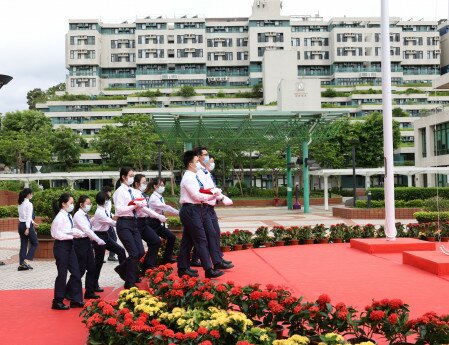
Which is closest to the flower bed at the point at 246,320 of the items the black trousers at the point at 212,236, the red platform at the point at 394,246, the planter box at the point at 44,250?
the black trousers at the point at 212,236

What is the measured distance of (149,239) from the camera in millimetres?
8445

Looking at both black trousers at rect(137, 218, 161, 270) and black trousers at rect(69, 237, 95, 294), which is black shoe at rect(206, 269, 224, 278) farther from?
black trousers at rect(69, 237, 95, 294)

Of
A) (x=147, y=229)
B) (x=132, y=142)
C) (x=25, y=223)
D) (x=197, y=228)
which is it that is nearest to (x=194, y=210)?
(x=197, y=228)

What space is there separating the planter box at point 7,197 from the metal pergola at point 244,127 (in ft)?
47.0

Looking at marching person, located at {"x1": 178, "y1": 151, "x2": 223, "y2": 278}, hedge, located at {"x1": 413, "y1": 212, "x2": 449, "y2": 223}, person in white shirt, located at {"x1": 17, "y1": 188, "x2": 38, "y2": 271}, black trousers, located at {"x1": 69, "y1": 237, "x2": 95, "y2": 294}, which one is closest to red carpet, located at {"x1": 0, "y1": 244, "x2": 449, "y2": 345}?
marching person, located at {"x1": 178, "y1": 151, "x2": 223, "y2": 278}

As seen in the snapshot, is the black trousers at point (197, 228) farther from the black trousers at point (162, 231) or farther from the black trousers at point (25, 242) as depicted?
the black trousers at point (25, 242)

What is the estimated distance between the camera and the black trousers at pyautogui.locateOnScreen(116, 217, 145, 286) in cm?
764

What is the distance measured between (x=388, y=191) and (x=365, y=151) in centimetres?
4385

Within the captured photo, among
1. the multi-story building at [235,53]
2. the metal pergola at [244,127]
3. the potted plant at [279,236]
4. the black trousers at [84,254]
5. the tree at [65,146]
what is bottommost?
the potted plant at [279,236]

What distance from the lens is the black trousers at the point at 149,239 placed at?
8.41m

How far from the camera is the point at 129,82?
3228 inches

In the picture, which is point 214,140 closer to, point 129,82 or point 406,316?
point 406,316

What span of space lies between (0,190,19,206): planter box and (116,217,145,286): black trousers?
3173 cm

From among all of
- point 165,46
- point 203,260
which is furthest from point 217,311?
point 165,46
